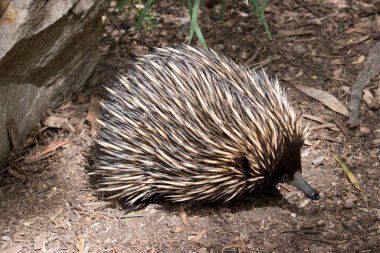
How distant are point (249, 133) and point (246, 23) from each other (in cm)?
221

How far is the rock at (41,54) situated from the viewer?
3.62 metres

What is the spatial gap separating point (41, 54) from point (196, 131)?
1320 millimetres

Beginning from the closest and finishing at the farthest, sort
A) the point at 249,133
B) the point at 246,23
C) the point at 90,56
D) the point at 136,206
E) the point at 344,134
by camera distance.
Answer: the point at 249,133
the point at 136,206
the point at 344,134
the point at 90,56
the point at 246,23

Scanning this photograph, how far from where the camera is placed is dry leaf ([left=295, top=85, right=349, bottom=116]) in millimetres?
4320

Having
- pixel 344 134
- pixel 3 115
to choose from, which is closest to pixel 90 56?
pixel 3 115

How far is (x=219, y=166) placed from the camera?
3.42 metres

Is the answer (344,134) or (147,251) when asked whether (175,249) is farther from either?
(344,134)

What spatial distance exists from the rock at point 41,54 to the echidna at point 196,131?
0.66m

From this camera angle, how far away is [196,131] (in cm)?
334

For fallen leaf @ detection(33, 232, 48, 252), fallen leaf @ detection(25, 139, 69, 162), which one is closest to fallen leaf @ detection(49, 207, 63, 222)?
fallen leaf @ detection(33, 232, 48, 252)

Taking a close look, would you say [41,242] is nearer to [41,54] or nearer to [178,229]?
[178,229]

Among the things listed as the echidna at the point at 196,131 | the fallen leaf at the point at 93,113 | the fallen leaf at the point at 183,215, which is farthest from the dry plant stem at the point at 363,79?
the fallen leaf at the point at 93,113

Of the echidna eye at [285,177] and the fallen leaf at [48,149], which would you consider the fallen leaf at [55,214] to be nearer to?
the fallen leaf at [48,149]

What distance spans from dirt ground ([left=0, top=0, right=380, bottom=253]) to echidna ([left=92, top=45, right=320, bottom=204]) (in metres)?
0.21
